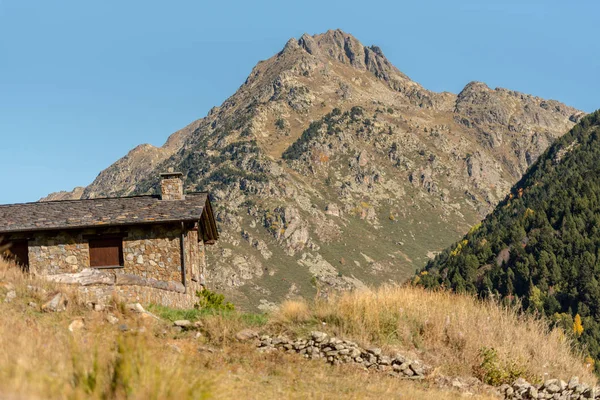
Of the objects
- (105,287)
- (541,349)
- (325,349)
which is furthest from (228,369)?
(105,287)

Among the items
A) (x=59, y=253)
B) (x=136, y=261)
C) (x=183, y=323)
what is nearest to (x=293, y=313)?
(x=183, y=323)

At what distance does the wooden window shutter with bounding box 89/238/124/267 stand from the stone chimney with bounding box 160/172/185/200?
382 centimetres

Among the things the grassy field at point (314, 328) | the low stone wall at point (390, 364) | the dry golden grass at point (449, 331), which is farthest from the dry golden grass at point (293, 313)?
the low stone wall at point (390, 364)

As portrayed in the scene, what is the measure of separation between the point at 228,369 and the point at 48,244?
14638 mm

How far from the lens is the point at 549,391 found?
14.3 m

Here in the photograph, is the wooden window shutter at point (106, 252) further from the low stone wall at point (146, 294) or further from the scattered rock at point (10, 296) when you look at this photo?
the scattered rock at point (10, 296)

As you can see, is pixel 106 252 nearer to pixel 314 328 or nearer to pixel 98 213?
pixel 98 213

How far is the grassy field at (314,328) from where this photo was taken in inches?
420

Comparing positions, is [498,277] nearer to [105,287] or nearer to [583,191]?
[583,191]

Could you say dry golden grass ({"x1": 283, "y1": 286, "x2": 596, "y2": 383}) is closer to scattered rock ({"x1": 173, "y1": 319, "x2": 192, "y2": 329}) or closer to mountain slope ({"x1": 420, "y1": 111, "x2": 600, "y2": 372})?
scattered rock ({"x1": 173, "y1": 319, "x2": 192, "y2": 329})

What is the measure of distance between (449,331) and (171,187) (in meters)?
15.6

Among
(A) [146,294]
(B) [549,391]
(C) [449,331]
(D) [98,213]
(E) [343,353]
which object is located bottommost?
(B) [549,391]

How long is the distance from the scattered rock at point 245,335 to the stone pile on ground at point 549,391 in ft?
18.6

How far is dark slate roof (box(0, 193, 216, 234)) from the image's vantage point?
79.0 feet
